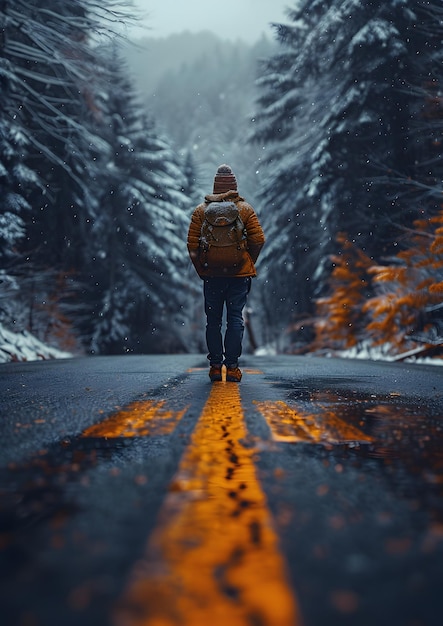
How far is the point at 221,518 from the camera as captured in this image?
1.67 meters

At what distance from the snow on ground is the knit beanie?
21.8 feet

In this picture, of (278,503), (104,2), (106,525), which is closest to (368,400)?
(278,503)

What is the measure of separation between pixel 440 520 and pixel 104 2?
42.7 ft

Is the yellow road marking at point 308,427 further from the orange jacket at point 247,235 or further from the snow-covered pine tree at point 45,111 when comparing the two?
the snow-covered pine tree at point 45,111

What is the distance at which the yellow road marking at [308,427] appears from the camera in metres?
2.83

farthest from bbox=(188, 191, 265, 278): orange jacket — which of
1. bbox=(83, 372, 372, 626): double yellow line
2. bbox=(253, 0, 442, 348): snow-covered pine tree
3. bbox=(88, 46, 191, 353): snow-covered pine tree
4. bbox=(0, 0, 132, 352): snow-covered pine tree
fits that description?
bbox=(88, 46, 191, 353): snow-covered pine tree

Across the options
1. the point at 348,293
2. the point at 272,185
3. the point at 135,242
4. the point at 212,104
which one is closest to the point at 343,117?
the point at 348,293

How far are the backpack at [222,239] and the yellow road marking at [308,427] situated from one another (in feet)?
7.52

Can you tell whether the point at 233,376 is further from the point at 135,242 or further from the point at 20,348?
the point at 135,242

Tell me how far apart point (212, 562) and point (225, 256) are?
4605 millimetres

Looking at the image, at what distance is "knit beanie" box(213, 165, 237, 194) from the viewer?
20.0 feet

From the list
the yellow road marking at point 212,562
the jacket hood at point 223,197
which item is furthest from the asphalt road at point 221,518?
the jacket hood at point 223,197

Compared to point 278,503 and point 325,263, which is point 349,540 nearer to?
point 278,503

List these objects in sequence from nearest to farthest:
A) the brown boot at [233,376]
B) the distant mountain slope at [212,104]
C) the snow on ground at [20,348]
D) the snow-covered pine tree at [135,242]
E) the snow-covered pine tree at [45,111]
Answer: the brown boot at [233,376] → the snow on ground at [20,348] → the snow-covered pine tree at [45,111] → the snow-covered pine tree at [135,242] → the distant mountain slope at [212,104]
